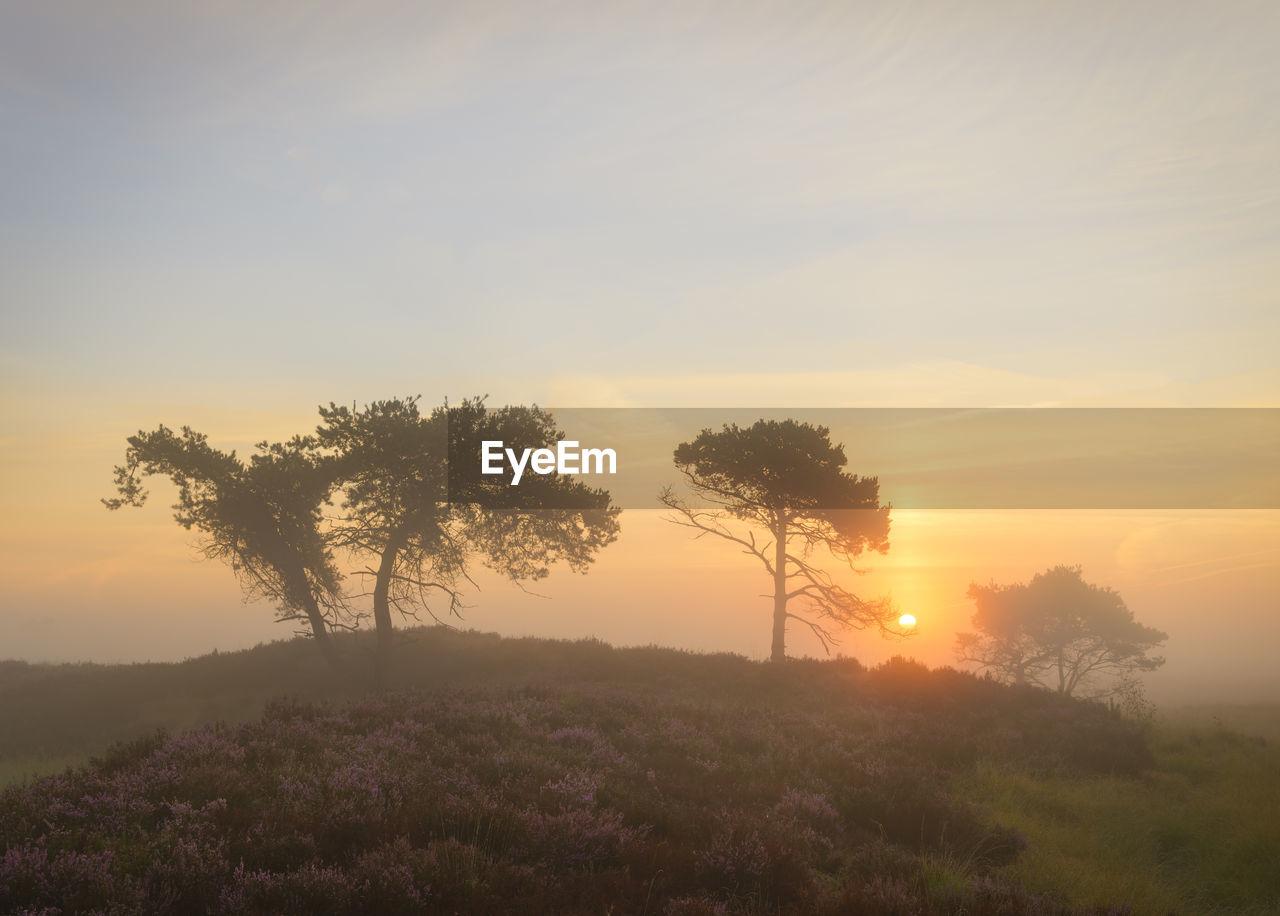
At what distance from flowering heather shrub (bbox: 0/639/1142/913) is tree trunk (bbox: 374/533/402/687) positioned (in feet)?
41.4

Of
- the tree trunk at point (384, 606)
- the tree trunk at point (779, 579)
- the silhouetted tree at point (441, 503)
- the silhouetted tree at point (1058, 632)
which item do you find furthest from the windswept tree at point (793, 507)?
the silhouetted tree at point (1058, 632)

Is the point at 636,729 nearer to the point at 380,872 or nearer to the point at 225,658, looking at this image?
the point at 380,872

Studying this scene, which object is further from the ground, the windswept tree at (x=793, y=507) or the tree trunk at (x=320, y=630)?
the windswept tree at (x=793, y=507)

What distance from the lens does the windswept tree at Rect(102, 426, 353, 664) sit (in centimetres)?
2577

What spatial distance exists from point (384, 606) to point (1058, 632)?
47151 mm

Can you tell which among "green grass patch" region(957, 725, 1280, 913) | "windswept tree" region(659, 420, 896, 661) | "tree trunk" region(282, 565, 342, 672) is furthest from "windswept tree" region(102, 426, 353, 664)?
"green grass patch" region(957, 725, 1280, 913)

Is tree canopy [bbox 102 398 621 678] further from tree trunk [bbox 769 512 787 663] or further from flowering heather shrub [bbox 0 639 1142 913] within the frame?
flowering heather shrub [bbox 0 639 1142 913]

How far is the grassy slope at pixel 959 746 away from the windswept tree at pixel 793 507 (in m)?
5.03

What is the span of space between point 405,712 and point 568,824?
582 centimetres

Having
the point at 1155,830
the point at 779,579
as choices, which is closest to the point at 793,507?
the point at 779,579

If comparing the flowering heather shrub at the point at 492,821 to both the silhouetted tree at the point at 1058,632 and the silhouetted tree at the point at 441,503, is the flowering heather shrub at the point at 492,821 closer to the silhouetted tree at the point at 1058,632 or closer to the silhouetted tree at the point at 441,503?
the silhouetted tree at the point at 441,503

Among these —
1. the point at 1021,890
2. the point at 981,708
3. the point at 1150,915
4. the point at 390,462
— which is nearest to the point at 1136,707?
the point at 981,708

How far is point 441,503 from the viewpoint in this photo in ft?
85.3

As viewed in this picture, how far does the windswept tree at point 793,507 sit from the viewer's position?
26.5m
